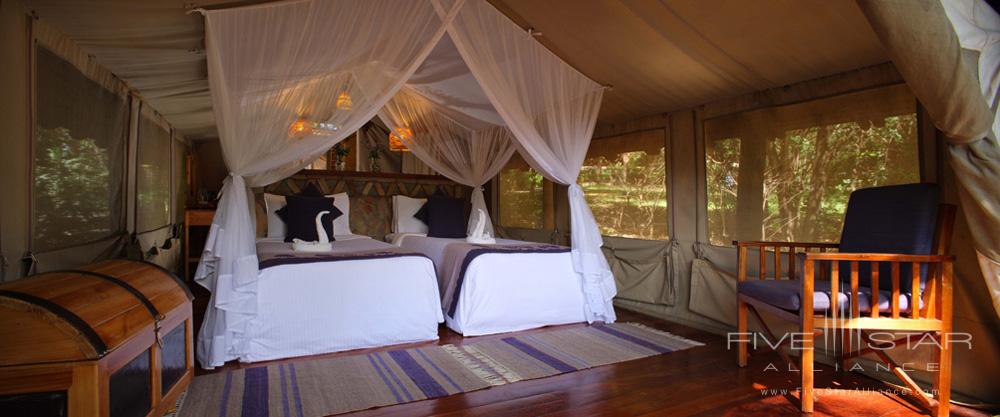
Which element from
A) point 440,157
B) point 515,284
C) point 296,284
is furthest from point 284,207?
point 515,284

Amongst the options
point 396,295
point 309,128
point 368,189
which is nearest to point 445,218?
point 368,189

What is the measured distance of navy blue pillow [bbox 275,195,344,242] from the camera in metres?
4.48

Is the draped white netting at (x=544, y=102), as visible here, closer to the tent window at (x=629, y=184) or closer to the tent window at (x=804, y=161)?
the tent window at (x=629, y=184)

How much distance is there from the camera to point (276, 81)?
2.71 m

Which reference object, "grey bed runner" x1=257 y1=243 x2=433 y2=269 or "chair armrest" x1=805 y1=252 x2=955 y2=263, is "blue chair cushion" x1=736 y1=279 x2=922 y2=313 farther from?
"grey bed runner" x1=257 y1=243 x2=433 y2=269

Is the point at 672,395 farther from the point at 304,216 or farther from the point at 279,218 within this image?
the point at 279,218

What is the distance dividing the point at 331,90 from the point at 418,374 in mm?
1762

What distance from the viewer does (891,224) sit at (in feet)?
7.69

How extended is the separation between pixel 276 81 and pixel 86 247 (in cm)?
→ 131

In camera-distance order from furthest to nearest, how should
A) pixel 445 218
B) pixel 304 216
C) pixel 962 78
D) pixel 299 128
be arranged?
pixel 445 218 < pixel 304 216 < pixel 299 128 < pixel 962 78

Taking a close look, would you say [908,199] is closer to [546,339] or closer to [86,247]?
[546,339]

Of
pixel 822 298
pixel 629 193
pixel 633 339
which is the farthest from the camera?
pixel 629 193

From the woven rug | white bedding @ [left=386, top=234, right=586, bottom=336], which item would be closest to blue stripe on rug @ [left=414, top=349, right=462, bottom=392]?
the woven rug

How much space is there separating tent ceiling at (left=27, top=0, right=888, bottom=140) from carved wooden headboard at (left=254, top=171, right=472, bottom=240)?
144cm
